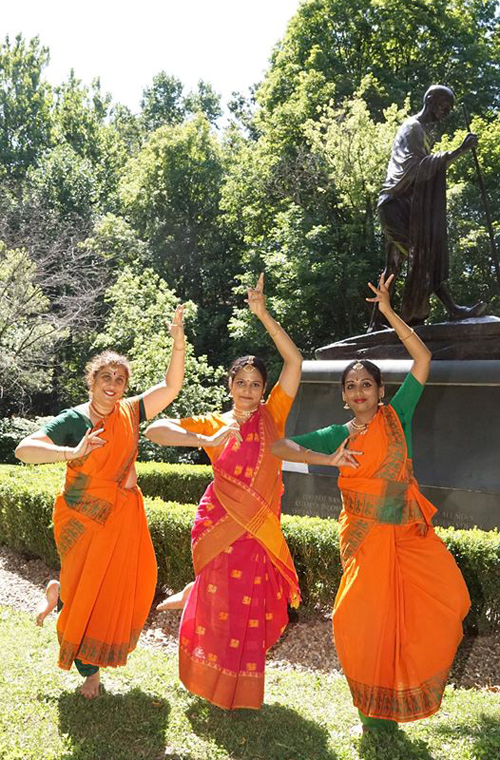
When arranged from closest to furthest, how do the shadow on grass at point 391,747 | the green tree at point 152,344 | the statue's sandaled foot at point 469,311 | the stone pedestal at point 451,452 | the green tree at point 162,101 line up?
the shadow on grass at point 391,747 < the stone pedestal at point 451,452 < the statue's sandaled foot at point 469,311 < the green tree at point 152,344 < the green tree at point 162,101

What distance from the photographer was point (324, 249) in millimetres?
20594

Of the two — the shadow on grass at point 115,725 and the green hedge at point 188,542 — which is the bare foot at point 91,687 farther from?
the green hedge at point 188,542

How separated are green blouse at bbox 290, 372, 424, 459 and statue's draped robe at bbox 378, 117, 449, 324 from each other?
12.3 ft

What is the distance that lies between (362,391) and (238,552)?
0.99 m

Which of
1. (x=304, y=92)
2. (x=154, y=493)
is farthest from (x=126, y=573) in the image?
(x=304, y=92)

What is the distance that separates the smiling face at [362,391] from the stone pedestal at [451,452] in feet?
8.27

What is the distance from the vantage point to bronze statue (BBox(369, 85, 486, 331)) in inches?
274

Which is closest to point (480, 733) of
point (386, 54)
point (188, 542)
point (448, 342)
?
point (188, 542)

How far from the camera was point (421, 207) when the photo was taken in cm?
699

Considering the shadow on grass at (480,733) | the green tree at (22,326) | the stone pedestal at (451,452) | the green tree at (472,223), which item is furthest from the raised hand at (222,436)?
the green tree at (472,223)

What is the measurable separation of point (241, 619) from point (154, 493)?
646cm

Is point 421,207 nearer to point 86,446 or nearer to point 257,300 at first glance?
point 257,300

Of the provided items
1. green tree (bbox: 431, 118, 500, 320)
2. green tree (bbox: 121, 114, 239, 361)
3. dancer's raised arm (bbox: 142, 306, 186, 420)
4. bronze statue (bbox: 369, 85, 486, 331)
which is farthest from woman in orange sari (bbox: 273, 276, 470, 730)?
green tree (bbox: 121, 114, 239, 361)

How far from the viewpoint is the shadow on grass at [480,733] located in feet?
10.0
